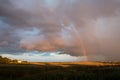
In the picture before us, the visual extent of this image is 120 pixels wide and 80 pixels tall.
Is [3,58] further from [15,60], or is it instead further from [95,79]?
[95,79]

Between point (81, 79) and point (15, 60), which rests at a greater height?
point (15, 60)

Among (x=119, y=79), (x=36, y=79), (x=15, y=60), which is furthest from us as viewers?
(x=15, y=60)

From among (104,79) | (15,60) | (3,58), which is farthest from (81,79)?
(15,60)

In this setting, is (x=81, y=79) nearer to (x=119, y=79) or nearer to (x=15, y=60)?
(x=119, y=79)

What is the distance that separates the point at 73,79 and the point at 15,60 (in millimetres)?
162300

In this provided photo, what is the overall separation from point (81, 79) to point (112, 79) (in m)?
4.58

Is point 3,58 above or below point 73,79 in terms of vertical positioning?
above

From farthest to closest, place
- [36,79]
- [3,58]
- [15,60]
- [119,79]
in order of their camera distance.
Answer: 1. [15,60]
2. [3,58]
3. [36,79]
4. [119,79]

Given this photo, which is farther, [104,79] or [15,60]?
[15,60]

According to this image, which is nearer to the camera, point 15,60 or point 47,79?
point 47,79

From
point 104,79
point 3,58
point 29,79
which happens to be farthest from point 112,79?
point 3,58

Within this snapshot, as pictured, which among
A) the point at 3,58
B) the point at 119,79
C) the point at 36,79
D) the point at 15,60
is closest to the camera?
the point at 119,79

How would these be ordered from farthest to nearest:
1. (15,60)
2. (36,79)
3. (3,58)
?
(15,60) → (3,58) → (36,79)

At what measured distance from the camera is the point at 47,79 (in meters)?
32.9
